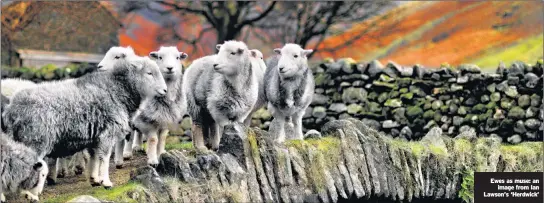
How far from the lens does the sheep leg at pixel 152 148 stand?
9.73 m

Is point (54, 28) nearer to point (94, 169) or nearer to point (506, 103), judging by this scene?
point (506, 103)

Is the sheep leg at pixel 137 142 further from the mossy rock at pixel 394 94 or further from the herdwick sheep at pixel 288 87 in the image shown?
the mossy rock at pixel 394 94

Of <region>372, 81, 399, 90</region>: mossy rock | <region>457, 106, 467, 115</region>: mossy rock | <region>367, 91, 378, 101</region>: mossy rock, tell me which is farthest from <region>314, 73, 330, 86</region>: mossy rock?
<region>457, 106, 467, 115</region>: mossy rock

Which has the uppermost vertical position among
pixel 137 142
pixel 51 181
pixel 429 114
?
pixel 429 114

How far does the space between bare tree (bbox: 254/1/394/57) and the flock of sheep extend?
16.1m

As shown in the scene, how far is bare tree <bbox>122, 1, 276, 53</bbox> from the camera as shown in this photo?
26500 mm

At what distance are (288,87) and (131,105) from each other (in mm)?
2386

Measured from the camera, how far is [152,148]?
9.91m

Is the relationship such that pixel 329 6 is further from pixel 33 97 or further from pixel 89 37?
pixel 33 97

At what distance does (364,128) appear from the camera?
11.3 metres

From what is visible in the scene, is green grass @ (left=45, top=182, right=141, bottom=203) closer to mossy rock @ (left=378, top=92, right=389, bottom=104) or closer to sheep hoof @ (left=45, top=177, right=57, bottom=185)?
sheep hoof @ (left=45, top=177, right=57, bottom=185)

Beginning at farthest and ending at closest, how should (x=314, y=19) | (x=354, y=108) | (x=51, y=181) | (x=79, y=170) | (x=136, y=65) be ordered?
1. (x=314, y=19)
2. (x=354, y=108)
3. (x=79, y=170)
4. (x=51, y=181)
5. (x=136, y=65)

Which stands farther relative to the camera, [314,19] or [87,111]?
[314,19]

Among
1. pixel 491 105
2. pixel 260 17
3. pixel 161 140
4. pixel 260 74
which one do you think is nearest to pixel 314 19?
pixel 260 17
